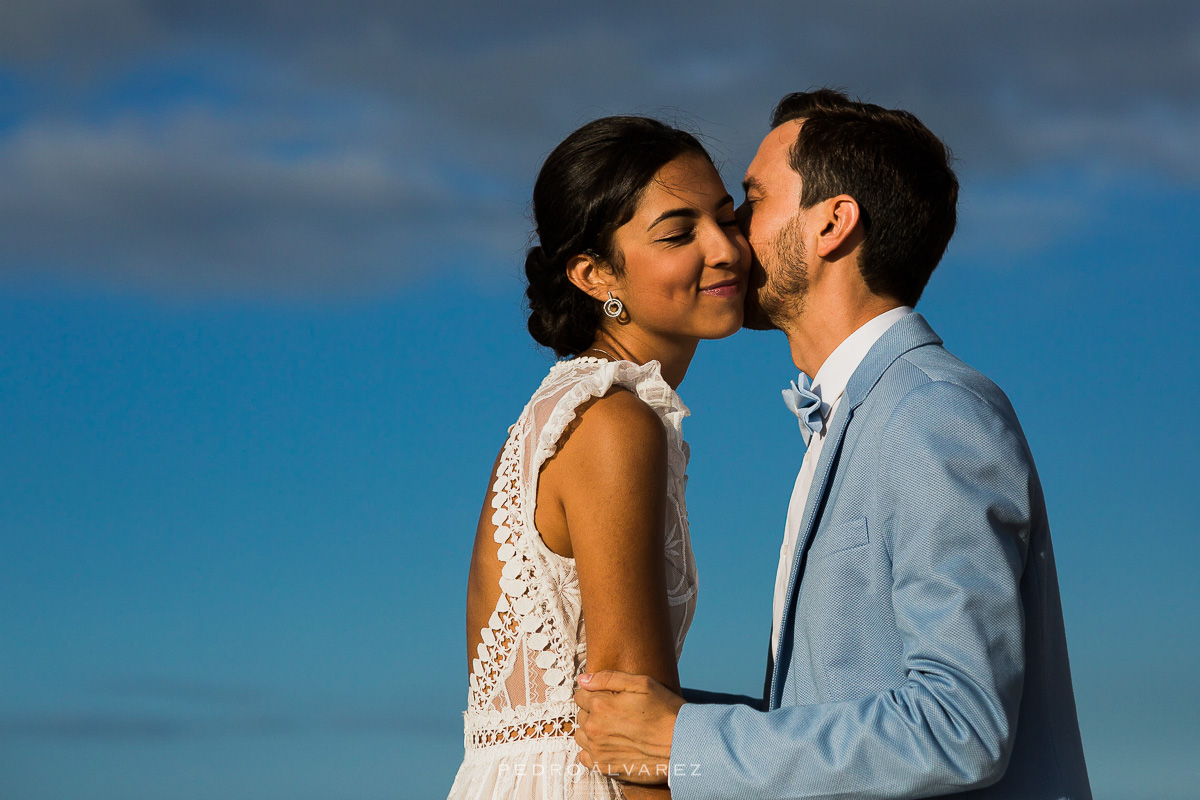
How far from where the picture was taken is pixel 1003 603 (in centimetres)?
269

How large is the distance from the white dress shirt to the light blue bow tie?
2 centimetres

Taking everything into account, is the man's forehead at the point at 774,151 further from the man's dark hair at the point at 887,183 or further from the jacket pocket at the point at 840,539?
the jacket pocket at the point at 840,539

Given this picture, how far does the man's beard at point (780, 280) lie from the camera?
3939 millimetres

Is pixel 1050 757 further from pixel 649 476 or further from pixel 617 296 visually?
pixel 617 296

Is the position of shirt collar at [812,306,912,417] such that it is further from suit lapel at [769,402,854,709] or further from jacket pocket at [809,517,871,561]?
jacket pocket at [809,517,871,561]

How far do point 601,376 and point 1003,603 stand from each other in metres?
1.36

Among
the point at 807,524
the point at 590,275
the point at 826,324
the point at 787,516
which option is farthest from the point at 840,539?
the point at 590,275

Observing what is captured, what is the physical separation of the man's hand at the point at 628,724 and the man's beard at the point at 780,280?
1504mm

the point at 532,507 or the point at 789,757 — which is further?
the point at 532,507

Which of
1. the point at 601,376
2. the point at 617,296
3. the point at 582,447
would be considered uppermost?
the point at 617,296

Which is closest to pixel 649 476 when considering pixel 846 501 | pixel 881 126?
pixel 846 501

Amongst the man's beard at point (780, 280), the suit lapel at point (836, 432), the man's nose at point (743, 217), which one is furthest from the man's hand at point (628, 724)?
the man's nose at point (743, 217)

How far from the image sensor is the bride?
3.27m

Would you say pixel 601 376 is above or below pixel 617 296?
below
